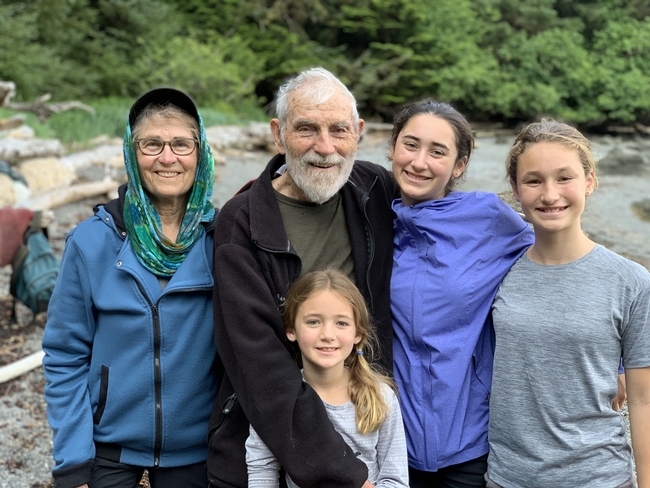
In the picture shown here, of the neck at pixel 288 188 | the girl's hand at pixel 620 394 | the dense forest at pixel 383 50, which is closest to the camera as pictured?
the girl's hand at pixel 620 394

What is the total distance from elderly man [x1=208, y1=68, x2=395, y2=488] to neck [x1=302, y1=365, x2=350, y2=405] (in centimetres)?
10

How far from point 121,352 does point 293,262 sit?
673 mm

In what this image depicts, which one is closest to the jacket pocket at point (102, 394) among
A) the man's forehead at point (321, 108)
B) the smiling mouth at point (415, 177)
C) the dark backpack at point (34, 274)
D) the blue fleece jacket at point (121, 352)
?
the blue fleece jacket at point (121, 352)

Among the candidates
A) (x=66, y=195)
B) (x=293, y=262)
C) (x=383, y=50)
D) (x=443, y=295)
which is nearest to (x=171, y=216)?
(x=293, y=262)

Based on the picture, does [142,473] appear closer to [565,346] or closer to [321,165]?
[321,165]

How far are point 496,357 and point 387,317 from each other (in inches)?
15.2

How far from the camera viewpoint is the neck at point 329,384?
82.4 inches

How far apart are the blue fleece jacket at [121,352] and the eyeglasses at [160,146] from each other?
0.25m

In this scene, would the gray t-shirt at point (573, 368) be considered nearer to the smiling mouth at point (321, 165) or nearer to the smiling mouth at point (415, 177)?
the smiling mouth at point (415, 177)

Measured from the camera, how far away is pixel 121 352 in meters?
2.21

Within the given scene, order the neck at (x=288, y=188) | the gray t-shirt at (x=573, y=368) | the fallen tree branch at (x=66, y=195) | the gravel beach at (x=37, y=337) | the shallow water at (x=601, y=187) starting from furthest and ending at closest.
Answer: the fallen tree branch at (x=66, y=195)
the shallow water at (x=601, y=187)
the gravel beach at (x=37, y=337)
the neck at (x=288, y=188)
the gray t-shirt at (x=573, y=368)

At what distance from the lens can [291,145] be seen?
2.32 meters

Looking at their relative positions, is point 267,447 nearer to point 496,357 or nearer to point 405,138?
point 496,357

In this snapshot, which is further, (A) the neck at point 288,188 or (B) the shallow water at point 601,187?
(B) the shallow water at point 601,187
